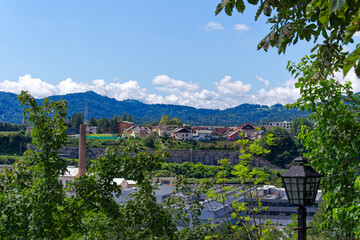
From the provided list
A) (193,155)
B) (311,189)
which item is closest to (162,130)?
(193,155)

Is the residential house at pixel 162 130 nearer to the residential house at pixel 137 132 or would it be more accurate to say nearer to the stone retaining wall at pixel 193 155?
the residential house at pixel 137 132

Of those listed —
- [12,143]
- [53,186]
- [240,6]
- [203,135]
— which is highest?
[240,6]

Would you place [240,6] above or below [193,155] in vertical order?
above

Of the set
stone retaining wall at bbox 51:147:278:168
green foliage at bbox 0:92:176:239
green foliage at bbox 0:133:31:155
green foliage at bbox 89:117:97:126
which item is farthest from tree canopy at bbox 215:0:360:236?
green foliage at bbox 89:117:97:126

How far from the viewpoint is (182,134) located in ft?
236

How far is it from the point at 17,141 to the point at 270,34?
63.9m

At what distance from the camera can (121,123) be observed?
85750 mm

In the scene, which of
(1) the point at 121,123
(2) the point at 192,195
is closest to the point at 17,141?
(1) the point at 121,123

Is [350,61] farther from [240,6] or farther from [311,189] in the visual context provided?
[311,189]

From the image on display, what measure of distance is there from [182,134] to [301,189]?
69488 millimetres

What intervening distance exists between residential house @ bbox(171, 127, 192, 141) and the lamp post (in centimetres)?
6804

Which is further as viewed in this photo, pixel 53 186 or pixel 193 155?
pixel 193 155

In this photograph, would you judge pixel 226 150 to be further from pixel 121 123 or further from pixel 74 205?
pixel 74 205

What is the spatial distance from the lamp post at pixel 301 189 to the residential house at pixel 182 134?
223ft
